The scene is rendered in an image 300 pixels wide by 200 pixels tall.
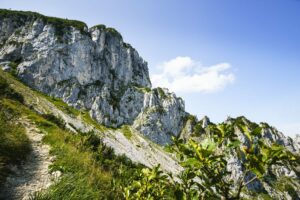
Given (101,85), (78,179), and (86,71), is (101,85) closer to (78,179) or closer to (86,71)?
(86,71)

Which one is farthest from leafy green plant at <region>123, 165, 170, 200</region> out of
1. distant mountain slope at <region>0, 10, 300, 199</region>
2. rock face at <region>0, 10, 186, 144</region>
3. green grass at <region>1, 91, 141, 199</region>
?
rock face at <region>0, 10, 186, 144</region>

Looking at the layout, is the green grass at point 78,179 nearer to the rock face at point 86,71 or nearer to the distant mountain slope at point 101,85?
the distant mountain slope at point 101,85

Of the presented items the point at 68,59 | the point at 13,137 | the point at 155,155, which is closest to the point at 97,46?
the point at 68,59

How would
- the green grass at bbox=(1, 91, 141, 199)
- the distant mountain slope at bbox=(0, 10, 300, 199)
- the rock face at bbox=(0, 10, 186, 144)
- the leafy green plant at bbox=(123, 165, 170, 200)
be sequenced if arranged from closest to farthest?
the leafy green plant at bbox=(123, 165, 170, 200)
the green grass at bbox=(1, 91, 141, 199)
the distant mountain slope at bbox=(0, 10, 300, 199)
the rock face at bbox=(0, 10, 186, 144)

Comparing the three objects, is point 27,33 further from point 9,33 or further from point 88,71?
point 88,71

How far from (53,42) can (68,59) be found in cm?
1169

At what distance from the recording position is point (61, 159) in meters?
12.0

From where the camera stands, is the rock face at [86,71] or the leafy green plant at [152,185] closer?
the leafy green plant at [152,185]

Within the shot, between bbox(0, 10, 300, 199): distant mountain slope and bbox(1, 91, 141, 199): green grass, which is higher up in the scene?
bbox(0, 10, 300, 199): distant mountain slope

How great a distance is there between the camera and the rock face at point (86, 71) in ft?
425

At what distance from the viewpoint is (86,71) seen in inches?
5832

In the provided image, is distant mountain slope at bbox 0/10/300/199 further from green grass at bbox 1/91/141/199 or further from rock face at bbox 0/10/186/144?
green grass at bbox 1/91/141/199

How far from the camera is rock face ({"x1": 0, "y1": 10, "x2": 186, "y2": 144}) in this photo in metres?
130

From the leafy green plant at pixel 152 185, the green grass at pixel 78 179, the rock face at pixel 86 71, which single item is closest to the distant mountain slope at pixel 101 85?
the rock face at pixel 86 71
